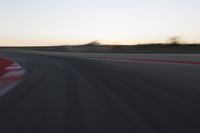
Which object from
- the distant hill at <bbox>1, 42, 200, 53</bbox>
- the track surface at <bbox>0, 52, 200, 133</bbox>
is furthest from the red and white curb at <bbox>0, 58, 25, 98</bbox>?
the distant hill at <bbox>1, 42, 200, 53</bbox>

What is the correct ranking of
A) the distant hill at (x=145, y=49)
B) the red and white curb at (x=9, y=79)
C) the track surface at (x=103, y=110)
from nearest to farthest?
1. the track surface at (x=103, y=110)
2. the red and white curb at (x=9, y=79)
3. the distant hill at (x=145, y=49)

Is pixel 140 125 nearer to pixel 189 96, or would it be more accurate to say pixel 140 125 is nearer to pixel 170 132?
pixel 170 132

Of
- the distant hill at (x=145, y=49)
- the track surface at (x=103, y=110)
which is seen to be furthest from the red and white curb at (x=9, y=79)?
the distant hill at (x=145, y=49)

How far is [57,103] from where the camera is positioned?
824cm

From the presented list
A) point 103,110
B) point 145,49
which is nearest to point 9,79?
point 103,110

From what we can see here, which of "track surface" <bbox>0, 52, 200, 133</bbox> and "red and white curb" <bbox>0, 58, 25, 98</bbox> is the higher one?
"track surface" <bbox>0, 52, 200, 133</bbox>

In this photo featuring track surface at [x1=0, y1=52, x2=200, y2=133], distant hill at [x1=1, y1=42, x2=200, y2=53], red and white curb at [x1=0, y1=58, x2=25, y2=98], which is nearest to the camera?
track surface at [x1=0, y1=52, x2=200, y2=133]

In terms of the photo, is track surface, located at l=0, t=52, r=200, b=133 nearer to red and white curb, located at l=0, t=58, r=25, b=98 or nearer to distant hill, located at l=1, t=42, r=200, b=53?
red and white curb, located at l=0, t=58, r=25, b=98

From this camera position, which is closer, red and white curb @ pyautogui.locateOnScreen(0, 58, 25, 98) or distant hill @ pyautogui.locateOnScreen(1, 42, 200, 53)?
red and white curb @ pyautogui.locateOnScreen(0, 58, 25, 98)

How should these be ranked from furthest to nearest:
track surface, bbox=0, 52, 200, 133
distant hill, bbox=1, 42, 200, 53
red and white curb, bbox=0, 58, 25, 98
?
1. distant hill, bbox=1, 42, 200, 53
2. red and white curb, bbox=0, 58, 25, 98
3. track surface, bbox=0, 52, 200, 133

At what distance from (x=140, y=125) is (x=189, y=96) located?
315cm

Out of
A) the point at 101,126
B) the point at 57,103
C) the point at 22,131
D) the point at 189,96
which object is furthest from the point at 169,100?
the point at 22,131

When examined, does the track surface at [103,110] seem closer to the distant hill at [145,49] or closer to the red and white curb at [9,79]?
the red and white curb at [9,79]

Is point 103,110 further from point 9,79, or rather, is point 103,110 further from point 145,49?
point 145,49
